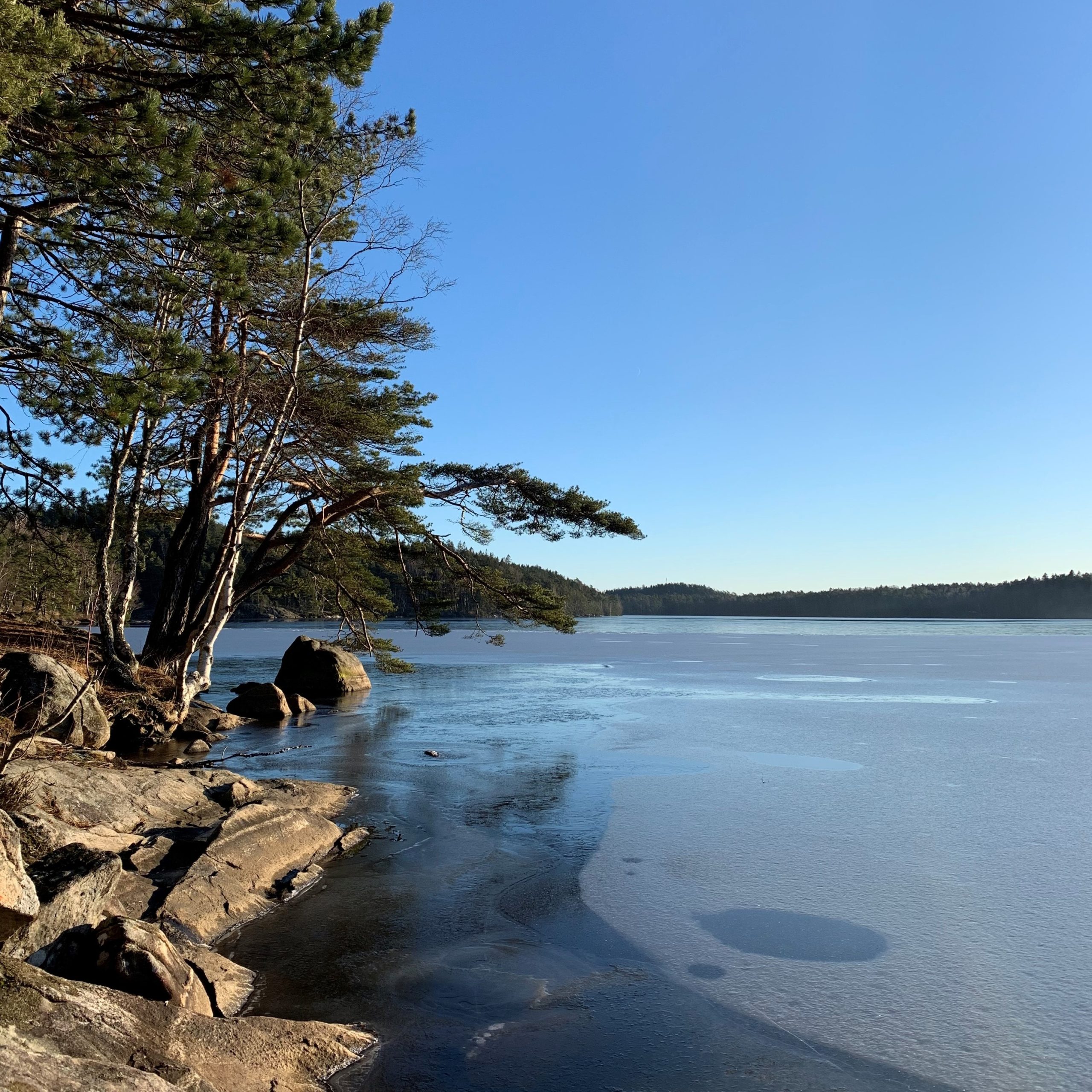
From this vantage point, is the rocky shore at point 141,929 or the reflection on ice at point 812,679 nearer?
the rocky shore at point 141,929

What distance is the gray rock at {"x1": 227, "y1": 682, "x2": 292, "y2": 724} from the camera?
16047 mm

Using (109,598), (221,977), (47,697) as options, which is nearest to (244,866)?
(221,977)

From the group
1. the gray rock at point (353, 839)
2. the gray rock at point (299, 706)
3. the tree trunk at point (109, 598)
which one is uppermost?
the tree trunk at point (109, 598)

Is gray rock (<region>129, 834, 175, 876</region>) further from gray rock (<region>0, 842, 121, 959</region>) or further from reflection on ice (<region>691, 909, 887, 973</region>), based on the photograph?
reflection on ice (<region>691, 909, 887, 973</region>)

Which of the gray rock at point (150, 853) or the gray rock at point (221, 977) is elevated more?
the gray rock at point (150, 853)

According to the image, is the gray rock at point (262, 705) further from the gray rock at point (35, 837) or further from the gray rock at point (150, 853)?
the gray rock at point (35, 837)

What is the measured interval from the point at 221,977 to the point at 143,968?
0.67 metres

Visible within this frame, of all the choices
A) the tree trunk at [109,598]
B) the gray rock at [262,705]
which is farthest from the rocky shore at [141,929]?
the gray rock at [262,705]

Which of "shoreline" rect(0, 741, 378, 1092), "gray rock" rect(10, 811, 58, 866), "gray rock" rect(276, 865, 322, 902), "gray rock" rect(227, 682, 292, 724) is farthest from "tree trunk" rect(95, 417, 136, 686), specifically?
"gray rock" rect(10, 811, 58, 866)

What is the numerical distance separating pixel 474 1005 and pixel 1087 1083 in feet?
8.98

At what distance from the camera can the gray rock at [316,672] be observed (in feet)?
67.3

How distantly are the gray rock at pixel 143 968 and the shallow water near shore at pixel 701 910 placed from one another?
0.48 m

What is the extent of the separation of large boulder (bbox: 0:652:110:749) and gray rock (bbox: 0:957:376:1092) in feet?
18.8

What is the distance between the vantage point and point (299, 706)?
680 inches
